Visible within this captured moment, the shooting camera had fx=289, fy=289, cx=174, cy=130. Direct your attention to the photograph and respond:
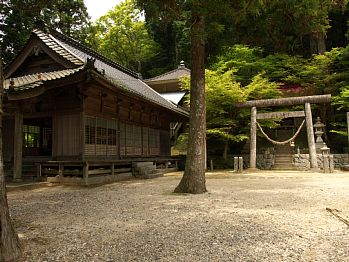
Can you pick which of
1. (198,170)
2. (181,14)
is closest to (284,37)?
(181,14)

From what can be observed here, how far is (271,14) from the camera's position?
8.54 m

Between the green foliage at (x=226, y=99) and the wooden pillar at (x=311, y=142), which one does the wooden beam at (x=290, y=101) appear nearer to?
the wooden pillar at (x=311, y=142)

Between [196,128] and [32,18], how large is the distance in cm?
1308

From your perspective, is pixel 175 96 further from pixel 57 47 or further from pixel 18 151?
pixel 18 151

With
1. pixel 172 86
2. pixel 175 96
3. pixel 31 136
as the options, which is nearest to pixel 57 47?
pixel 31 136

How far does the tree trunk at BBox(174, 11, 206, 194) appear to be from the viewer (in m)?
8.48

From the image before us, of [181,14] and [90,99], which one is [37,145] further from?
[181,14]

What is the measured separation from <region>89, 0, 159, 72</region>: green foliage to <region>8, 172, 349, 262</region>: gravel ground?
3115 cm

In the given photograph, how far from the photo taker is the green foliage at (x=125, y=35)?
36.1 metres

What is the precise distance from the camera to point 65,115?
39.0ft

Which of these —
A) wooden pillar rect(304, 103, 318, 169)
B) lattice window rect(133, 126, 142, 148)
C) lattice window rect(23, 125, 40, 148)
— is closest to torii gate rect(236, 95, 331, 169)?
wooden pillar rect(304, 103, 318, 169)

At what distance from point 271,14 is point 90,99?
7.67m

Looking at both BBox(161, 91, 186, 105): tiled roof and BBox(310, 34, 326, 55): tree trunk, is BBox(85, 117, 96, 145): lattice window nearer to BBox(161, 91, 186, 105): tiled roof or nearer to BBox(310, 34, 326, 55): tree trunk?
BBox(161, 91, 186, 105): tiled roof

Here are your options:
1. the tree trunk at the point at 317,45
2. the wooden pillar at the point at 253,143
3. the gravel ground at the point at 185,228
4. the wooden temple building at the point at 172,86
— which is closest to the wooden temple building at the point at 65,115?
the gravel ground at the point at 185,228
